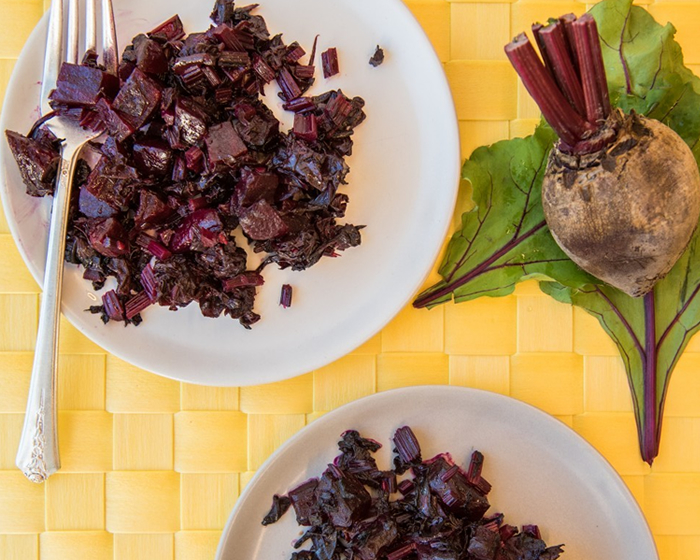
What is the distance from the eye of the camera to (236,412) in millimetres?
1159

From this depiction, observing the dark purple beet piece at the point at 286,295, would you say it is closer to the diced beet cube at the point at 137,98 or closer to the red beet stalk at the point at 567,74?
the diced beet cube at the point at 137,98

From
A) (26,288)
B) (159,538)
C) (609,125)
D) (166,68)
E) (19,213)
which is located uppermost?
(166,68)

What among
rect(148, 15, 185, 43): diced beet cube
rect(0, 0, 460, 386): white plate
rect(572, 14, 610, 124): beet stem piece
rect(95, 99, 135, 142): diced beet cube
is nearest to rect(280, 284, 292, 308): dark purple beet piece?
rect(0, 0, 460, 386): white plate

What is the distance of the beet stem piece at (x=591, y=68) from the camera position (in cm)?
86

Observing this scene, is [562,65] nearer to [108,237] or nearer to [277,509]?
[108,237]

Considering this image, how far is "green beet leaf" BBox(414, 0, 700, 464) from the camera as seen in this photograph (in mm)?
1053

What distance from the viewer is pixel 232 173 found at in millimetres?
997

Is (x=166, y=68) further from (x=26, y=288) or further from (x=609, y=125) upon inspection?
(x=609, y=125)

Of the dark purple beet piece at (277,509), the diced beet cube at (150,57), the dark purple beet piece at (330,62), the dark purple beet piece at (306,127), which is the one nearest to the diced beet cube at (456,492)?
the dark purple beet piece at (277,509)

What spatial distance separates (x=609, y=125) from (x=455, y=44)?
357mm

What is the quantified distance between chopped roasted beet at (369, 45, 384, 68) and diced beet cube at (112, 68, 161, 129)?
364 mm

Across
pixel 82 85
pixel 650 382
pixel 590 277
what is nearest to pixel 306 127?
pixel 82 85

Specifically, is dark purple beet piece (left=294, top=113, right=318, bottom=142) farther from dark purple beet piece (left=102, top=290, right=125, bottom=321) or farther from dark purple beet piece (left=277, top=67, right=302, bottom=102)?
dark purple beet piece (left=102, top=290, right=125, bottom=321)

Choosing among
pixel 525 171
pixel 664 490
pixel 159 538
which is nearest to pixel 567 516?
pixel 664 490
